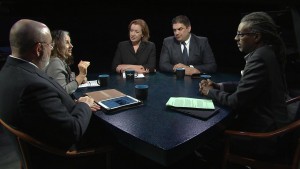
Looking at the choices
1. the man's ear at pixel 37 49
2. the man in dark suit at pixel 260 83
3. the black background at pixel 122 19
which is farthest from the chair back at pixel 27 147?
the black background at pixel 122 19

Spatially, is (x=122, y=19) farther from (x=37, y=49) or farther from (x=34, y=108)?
(x=34, y=108)

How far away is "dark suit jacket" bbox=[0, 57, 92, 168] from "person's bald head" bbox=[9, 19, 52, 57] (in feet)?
0.22

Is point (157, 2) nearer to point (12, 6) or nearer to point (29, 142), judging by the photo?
point (12, 6)

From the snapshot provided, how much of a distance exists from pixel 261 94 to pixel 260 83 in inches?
3.6

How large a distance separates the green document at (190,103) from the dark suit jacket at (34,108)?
603mm

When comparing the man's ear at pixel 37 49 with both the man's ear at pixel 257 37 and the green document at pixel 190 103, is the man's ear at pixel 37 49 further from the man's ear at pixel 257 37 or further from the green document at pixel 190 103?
the man's ear at pixel 257 37

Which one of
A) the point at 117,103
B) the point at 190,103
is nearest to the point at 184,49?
the point at 190,103

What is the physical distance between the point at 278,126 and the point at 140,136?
0.93 m

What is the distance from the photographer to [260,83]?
1.47m

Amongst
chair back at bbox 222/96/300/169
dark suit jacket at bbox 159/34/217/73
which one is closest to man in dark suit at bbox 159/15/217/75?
dark suit jacket at bbox 159/34/217/73

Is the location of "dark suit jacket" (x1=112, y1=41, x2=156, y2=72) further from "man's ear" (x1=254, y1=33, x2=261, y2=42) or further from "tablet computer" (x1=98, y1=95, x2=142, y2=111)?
"man's ear" (x1=254, y1=33, x2=261, y2=42)

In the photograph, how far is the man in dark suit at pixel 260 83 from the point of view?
1477 mm

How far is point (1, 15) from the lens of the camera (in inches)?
144

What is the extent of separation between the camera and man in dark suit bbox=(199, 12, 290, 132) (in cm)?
148
